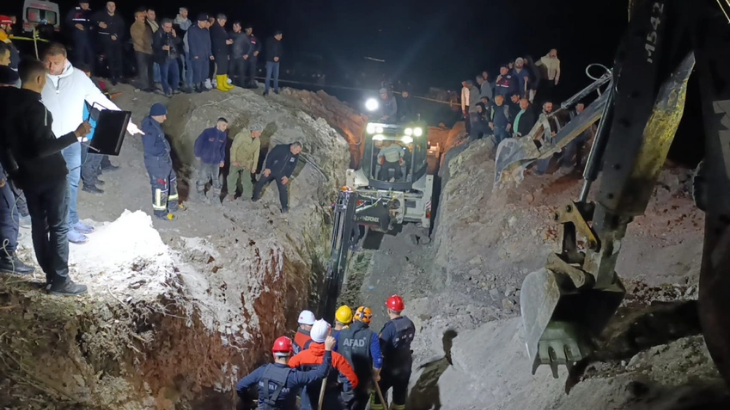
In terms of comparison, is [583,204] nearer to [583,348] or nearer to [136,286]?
[583,348]

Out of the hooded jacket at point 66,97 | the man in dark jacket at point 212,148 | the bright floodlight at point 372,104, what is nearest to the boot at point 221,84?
the man in dark jacket at point 212,148

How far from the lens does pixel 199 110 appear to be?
12.6 meters

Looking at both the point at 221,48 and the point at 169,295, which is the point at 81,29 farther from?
the point at 169,295

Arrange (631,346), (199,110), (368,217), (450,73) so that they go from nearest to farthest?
1. (631,346)
2. (199,110)
3. (368,217)
4. (450,73)

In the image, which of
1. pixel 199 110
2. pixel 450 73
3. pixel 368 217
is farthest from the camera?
pixel 450 73

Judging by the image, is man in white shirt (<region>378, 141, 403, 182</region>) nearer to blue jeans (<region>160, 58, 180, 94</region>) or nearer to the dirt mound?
the dirt mound

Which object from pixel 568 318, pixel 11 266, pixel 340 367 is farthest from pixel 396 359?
pixel 11 266

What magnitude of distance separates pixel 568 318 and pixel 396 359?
12.9 ft

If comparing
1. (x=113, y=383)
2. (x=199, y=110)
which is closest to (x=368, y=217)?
(x=199, y=110)

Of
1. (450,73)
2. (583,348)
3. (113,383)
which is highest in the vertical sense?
(450,73)

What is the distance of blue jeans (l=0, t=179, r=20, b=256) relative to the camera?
5332mm

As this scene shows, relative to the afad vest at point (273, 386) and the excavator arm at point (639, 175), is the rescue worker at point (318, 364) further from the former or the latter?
the excavator arm at point (639, 175)

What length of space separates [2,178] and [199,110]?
25.0ft

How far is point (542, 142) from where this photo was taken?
27.5 ft
